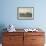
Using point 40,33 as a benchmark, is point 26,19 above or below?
above

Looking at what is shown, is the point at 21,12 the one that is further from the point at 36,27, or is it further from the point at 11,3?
the point at 36,27

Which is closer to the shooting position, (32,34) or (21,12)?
(32,34)

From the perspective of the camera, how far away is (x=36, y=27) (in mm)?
4402

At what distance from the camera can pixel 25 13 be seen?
436 centimetres

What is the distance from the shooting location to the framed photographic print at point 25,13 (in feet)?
14.2

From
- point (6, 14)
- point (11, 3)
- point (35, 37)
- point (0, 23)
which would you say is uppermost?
point (11, 3)

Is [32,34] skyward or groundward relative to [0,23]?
groundward

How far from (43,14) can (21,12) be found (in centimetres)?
75

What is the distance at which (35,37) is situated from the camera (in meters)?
3.87

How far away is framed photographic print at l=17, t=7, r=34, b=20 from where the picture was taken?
434cm

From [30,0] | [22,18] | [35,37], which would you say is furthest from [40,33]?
[30,0]

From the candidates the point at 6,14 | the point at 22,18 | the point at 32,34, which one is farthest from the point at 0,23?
the point at 32,34

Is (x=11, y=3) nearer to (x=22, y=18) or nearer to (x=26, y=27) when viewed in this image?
(x=22, y=18)

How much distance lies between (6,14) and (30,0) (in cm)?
93
